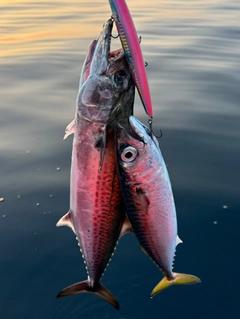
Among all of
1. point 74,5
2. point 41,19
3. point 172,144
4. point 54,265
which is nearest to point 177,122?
point 172,144

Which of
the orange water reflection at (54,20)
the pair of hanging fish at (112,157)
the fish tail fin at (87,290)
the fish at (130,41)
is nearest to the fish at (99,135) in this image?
the pair of hanging fish at (112,157)

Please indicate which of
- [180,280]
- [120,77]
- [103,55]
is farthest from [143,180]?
[180,280]

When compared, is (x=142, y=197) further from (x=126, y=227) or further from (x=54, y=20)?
(x=54, y=20)

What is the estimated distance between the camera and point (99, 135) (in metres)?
2.19

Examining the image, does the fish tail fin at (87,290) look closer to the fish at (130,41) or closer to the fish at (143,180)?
the fish at (143,180)

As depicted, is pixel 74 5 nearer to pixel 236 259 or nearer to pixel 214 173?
pixel 214 173

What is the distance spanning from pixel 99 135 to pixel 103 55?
44cm

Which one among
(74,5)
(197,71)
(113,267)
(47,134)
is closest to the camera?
(113,267)

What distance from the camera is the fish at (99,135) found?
220cm

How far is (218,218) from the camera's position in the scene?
3924 mm

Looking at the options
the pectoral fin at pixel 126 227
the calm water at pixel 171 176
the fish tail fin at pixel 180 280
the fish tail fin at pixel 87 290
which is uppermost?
the pectoral fin at pixel 126 227

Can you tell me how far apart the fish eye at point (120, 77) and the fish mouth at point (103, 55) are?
67mm

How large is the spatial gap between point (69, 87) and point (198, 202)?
4066 mm

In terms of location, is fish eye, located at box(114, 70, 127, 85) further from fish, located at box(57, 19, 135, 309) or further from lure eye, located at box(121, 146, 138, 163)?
lure eye, located at box(121, 146, 138, 163)
